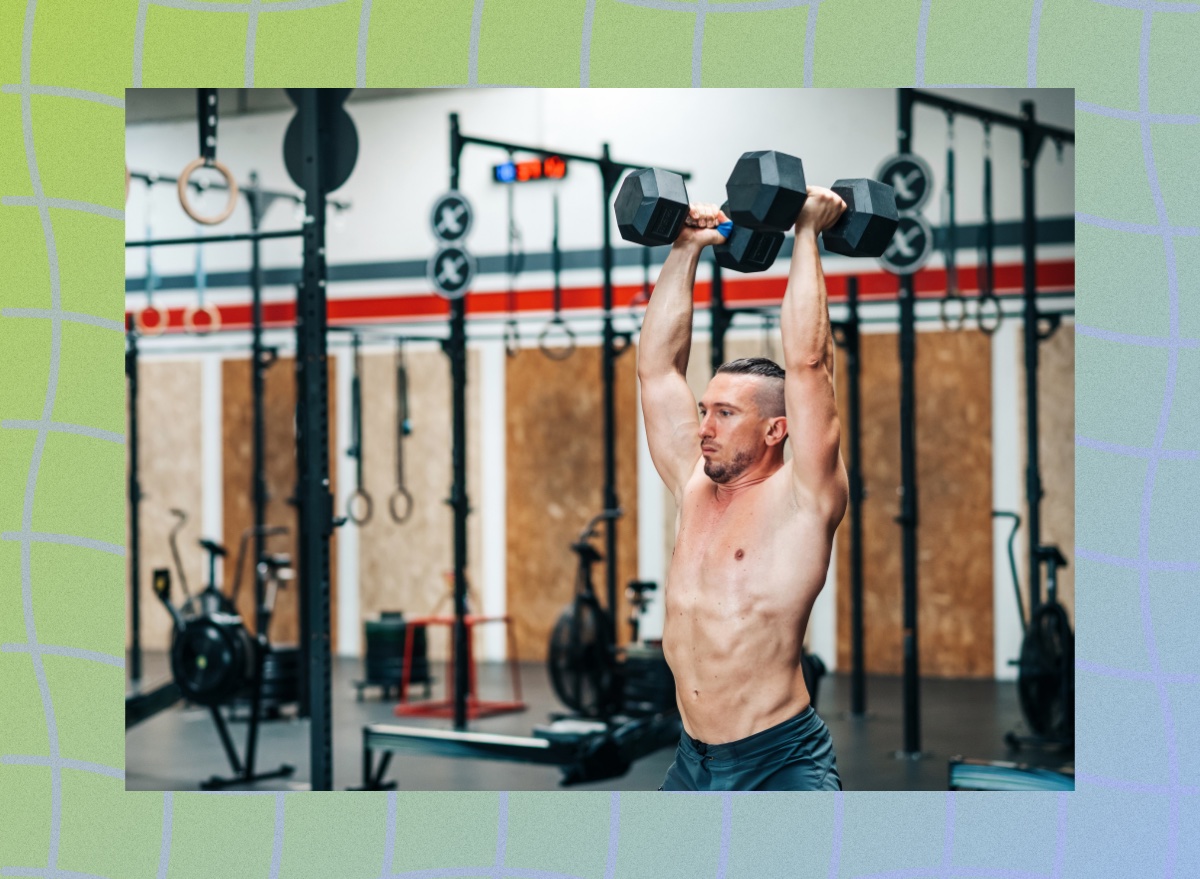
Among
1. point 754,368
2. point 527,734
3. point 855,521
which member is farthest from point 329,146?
point 855,521

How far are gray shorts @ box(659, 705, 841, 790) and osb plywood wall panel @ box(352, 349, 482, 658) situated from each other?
281 inches

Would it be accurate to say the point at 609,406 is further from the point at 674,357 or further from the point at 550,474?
the point at 674,357

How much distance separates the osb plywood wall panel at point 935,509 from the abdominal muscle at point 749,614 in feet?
19.7

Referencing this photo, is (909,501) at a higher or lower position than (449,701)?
higher

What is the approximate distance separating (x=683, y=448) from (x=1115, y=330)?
0.92 metres

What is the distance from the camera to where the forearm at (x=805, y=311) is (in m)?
2.75

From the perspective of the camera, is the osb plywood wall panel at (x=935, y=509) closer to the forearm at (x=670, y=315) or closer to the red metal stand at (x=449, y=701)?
the red metal stand at (x=449, y=701)

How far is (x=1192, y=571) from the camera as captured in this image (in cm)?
303

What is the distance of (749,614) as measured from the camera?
2.90m

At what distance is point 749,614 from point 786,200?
2.67ft

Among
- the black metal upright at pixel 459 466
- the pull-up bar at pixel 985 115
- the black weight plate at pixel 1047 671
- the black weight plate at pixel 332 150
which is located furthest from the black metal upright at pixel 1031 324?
the black weight plate at pixel 332 150

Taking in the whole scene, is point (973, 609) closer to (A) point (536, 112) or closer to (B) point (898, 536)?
(B) point (898, 536)

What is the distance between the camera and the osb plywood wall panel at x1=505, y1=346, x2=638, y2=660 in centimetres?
990

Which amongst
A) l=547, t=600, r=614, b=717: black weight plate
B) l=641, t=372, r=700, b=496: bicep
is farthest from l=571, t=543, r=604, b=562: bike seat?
l=641, t=372, r=700, b=496: bicep
